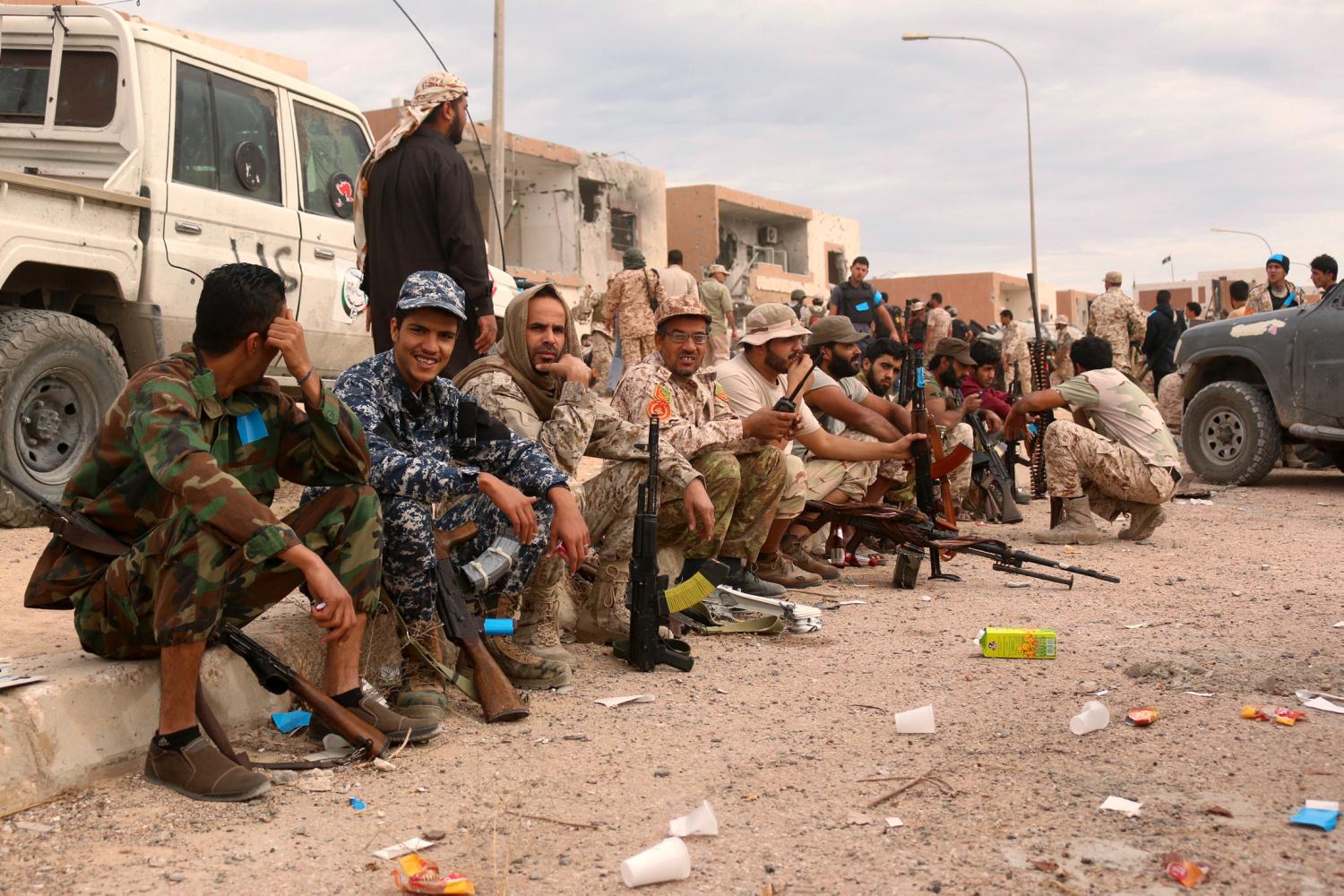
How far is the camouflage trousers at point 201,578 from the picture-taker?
9.30 ft

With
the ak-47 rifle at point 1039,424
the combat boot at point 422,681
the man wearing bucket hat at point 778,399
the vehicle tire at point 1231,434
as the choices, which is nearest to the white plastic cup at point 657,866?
the combat boot at point 422,681

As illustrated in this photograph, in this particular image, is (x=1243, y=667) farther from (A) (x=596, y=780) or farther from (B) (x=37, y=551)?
(B) (x=37, y=551)

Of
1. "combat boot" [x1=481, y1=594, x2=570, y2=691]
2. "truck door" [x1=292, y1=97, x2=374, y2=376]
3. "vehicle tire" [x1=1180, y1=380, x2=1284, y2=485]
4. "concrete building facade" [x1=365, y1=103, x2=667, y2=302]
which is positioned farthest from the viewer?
"concrete building facade" [x1=365, y1=103, x2=667, y2=302]

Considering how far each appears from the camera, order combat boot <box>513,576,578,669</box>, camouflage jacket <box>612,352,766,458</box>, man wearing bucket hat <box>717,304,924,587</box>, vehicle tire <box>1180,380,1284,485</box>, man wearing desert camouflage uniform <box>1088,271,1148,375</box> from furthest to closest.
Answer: man wearing desert camouflage uniform <box>1088,271,1148,375</box>
vehicle tire <box>1180,380,1284,485</box>
man wearing bucket hat <box>717,304,924,587</box>
camouflage jacket <box>612,352,766,458</box>
combat boot <box>513,576,578,669</box>

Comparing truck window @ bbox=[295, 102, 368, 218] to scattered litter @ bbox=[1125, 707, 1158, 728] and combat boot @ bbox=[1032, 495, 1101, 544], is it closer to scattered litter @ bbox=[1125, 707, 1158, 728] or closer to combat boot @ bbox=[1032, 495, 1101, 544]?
combat boot @ bbox=[1032, 495, 1101, 544]

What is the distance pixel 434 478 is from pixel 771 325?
9.09 ft

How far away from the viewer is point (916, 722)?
356cm

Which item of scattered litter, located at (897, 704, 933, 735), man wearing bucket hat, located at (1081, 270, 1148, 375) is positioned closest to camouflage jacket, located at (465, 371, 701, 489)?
scattered litter, located at (897, 704, 933, 735)

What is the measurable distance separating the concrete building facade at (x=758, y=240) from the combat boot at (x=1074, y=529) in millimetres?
21833

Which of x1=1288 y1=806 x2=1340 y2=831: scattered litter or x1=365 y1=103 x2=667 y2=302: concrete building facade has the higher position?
x1=365 y1=103 x2=667 y2=302: concrete building facade

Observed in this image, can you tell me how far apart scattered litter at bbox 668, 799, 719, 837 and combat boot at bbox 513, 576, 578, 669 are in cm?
142

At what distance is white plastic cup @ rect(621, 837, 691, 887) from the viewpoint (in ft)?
8.07

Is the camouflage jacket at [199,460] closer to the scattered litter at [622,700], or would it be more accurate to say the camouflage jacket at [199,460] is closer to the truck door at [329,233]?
the scattered litter at [622,700]

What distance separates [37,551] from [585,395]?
258 cm
